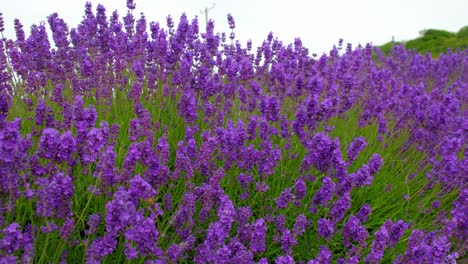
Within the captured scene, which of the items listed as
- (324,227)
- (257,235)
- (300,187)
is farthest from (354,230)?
(257,235)

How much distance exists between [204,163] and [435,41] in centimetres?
2014

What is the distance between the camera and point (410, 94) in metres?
4.59

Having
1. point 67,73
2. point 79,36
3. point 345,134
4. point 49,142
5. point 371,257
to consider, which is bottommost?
point 371,257

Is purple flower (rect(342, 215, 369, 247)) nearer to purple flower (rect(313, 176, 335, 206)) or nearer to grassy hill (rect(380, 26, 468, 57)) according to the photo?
purple flower (rect(313, 176, 335, 206))

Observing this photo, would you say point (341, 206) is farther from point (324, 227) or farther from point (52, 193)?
point (52, 193)

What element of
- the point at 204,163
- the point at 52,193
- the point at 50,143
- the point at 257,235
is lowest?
the point at 257,235

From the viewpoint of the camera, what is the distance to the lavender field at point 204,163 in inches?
72.7

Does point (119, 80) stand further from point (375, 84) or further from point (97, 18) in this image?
point (375, 84)

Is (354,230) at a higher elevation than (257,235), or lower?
lower

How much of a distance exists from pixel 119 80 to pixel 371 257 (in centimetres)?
286

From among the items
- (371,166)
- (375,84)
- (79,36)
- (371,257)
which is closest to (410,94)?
(375,84)

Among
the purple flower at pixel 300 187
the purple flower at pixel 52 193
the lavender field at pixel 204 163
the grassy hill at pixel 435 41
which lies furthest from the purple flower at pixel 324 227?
the grassy hill at pixel 435 41

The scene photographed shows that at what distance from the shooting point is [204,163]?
2635mm

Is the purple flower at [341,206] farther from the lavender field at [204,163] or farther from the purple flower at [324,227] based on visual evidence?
the purple flower at [324,227]
